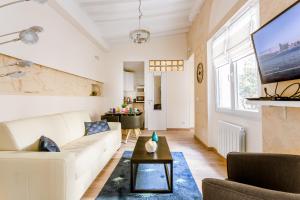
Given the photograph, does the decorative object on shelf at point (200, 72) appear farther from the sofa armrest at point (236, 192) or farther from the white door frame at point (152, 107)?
the sofa armrest at point (236, 192)

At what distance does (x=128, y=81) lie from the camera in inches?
296

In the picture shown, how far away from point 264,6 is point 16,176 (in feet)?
9.79

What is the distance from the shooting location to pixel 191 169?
9.67 ft

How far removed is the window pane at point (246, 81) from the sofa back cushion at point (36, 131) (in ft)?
9.27

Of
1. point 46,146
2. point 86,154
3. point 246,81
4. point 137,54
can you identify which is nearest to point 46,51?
point 46,146

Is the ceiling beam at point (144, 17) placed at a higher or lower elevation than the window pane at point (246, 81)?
higher

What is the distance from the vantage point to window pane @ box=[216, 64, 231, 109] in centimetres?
347

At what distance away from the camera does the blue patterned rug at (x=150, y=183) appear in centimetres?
211

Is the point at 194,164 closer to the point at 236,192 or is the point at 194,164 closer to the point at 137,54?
the point at 236,192

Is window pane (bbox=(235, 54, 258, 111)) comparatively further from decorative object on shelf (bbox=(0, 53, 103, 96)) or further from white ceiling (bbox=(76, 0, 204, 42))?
decorative object on shelf (bbox=(0, 53, 103, 96))

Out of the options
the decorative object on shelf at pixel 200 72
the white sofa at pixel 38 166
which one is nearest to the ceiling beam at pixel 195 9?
the decorative object on shelf at pixel 200 72

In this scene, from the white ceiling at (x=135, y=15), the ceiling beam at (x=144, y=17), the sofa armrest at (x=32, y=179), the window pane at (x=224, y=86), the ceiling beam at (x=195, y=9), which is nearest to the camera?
the sofa armrest at (x=32, y=179)

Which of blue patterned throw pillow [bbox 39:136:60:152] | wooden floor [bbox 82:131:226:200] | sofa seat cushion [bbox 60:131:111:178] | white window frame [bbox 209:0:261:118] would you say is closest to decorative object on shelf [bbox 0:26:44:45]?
blue patterned throw pillow [bbox 39:136:60:152]

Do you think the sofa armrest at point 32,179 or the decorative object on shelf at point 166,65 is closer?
the sofa armrest at point 32,179
